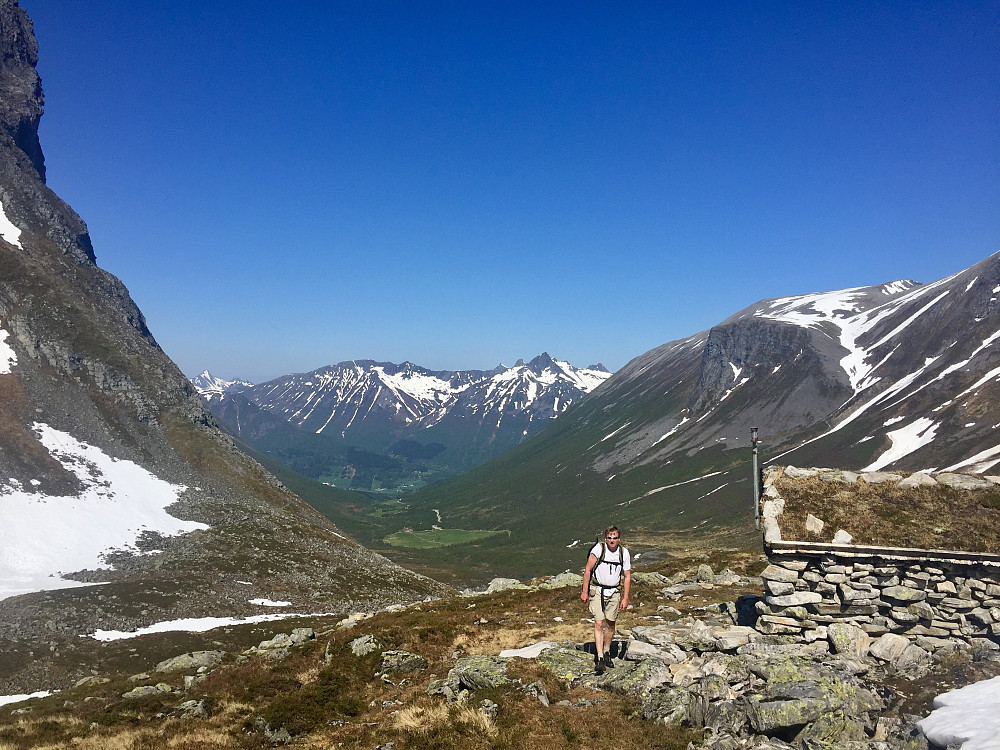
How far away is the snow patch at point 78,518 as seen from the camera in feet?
216

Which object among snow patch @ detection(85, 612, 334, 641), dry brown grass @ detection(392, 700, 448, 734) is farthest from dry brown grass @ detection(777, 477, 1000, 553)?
snow patch @ detection(85, 612, 334, 641)

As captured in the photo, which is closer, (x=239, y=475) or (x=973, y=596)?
(x=973, y=596)

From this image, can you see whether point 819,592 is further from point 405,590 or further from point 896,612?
point 405,590

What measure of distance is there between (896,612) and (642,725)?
1073 cm

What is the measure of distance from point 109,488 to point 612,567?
315 feet

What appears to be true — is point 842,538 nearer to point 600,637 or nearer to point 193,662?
point 600,637

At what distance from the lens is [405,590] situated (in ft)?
280

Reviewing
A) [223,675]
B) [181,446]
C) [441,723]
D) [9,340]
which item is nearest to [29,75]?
[9,340]

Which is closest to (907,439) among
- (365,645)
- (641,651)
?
(641,651)

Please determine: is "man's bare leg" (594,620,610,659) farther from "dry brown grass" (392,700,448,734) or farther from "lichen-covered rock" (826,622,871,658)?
"lichen-covered rock" (826,622,871,658)

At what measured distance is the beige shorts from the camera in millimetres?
17109

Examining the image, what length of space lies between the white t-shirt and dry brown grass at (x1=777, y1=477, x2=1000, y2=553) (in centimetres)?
689

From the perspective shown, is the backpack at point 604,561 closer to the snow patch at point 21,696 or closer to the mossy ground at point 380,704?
the mossy ground at point 380,704

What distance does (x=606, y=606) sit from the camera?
679 inches
